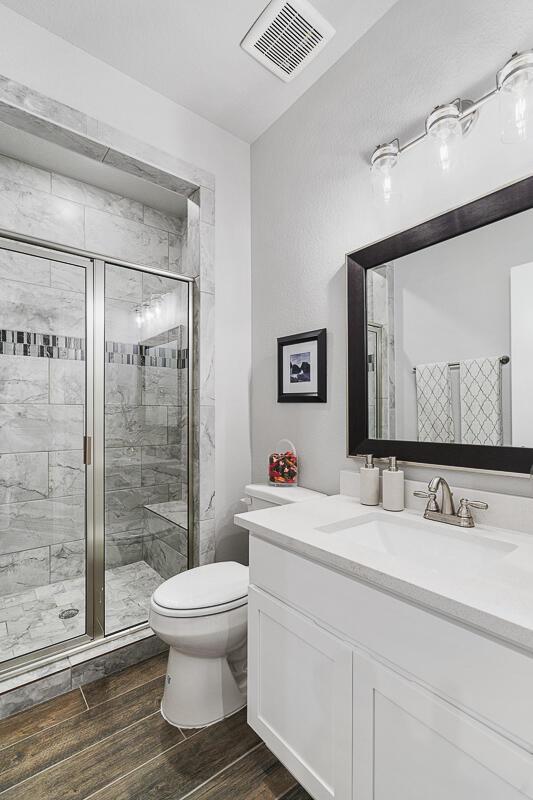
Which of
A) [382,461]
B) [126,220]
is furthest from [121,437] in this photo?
[126,220]

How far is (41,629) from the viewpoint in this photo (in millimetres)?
1891

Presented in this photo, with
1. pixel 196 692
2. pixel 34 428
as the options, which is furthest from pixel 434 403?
pixel 34 428

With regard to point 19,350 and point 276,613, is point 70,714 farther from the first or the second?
point 19,350

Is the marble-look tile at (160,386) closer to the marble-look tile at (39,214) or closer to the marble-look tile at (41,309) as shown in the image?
the marble-look tile at (41,309)

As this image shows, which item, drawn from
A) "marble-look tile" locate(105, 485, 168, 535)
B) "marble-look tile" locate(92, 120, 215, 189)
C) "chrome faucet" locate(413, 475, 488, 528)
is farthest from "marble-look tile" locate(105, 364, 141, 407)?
"chrome faucet" locate(413, 475, 488, 528)

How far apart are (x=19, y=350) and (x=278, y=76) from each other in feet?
6.14

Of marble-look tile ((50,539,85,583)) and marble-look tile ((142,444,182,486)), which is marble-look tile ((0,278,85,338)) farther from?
marble-look tile ((50,539,85,583))

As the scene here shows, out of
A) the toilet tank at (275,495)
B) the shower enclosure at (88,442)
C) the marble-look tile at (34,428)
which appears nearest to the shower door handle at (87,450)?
the shower enclosure at (88,442)

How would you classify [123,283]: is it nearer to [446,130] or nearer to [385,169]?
[385,169]

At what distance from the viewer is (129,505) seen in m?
2.11

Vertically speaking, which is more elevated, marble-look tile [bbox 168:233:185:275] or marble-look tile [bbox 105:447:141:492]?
marble-look tile [bbox 168:233:185:275]

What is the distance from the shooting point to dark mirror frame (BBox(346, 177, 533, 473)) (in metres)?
1.16

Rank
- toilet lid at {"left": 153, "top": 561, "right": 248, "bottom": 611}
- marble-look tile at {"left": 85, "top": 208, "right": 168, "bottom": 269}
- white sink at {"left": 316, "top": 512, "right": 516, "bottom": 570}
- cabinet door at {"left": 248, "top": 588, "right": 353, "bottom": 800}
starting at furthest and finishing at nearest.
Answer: marble-look tile at {"left": 85, "top": 208, "right": 168, "bottom": 269} → toilet lid at {"left": 153, "top": 561, "right": 248, "bottom": 611} → white sink at {"left": 316, "top": 512, "right": 516, "bottom": 570} → cabinet door at {"left": 248, "top": 588, "right": 353, "bottom": 800}

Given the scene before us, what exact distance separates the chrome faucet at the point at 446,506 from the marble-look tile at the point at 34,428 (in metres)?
1.44
